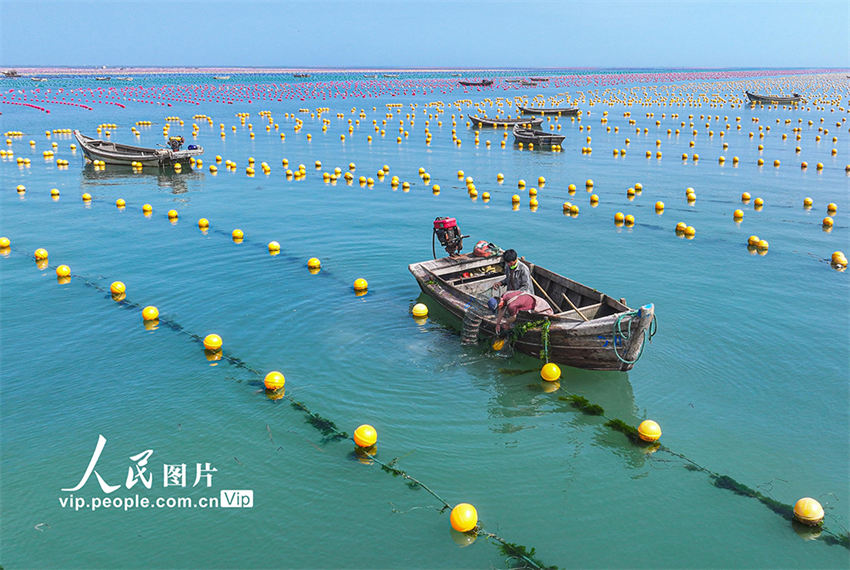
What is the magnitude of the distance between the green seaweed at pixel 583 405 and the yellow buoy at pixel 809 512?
Result: 11.6 ft

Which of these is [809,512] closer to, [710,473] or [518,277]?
[710,473]

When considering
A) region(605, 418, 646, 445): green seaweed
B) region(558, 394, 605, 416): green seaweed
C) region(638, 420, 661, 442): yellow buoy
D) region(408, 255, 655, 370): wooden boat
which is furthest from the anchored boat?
region(638, 420, 661, 442): yellow buoy

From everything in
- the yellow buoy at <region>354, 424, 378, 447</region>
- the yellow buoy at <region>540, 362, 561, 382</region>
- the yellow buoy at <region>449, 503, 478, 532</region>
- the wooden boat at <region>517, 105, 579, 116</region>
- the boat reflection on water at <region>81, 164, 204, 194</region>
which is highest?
the wooden boat at <region>517, 105, 579, 116</region>

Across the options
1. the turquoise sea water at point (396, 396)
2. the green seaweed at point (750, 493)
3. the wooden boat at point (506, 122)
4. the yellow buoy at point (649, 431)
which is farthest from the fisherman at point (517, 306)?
the wooden boat at point (506, 122)

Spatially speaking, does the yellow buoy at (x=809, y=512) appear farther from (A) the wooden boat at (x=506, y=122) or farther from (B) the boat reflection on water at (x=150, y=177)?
(A) the wooden boat at (x=506, y=122)

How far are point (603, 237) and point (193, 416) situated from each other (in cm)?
1616

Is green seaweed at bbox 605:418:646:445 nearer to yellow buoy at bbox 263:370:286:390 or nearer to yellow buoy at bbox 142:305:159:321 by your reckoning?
yellow buoy at bbox 263:370:286:390

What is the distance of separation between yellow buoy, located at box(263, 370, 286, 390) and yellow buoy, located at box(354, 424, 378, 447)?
8.06 feet

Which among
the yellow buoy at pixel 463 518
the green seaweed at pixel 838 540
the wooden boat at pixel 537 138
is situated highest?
the wooden boat at pixel 537 138

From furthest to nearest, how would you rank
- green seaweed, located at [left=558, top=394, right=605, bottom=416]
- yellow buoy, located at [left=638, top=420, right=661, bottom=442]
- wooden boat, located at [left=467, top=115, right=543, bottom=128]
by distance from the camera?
wooden boat, located at [left=467, top=115, right=543, bottom=128] < green seaweed, located at [left=558, top=394, right=605, bottom=416] < yellow buoy, located at [left=638, top=420, right=661, bottom=442]

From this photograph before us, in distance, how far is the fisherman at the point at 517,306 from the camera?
1263 centimetres

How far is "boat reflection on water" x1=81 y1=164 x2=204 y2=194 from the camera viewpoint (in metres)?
32.0

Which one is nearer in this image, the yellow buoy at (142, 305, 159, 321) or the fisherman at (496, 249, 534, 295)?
the fisherman at (496, 249, 534, 295)

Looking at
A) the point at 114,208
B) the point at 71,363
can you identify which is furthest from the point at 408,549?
the point at 114,208
